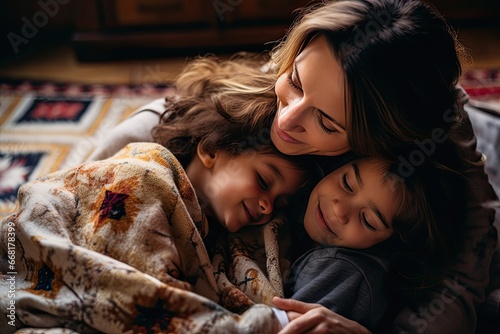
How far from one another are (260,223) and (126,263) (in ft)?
0.91

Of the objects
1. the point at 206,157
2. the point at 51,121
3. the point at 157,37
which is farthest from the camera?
the point at 157,37

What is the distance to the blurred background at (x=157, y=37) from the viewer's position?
1886mm

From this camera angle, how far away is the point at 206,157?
0.98 meters

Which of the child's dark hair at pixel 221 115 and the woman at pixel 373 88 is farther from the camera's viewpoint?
the child's dark hair at pixel 221 115

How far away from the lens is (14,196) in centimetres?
130

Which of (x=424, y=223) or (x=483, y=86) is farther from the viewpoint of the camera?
(x=483, y=86)

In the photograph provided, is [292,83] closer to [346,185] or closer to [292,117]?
[292,117]

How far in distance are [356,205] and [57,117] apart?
3.44 feet

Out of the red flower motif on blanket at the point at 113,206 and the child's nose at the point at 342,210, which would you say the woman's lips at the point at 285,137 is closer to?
the child's nose at the point at 342,210

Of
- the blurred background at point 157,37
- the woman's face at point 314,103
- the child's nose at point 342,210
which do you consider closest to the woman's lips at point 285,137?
the woman's face at point 314,103

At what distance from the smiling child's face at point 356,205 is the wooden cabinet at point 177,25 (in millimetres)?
1095

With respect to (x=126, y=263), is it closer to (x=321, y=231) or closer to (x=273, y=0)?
(x=321, y=231)

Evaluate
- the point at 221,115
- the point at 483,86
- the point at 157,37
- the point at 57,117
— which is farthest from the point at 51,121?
the point at 483,86

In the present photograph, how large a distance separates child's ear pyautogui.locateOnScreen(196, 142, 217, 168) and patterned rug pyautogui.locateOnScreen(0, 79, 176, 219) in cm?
52
